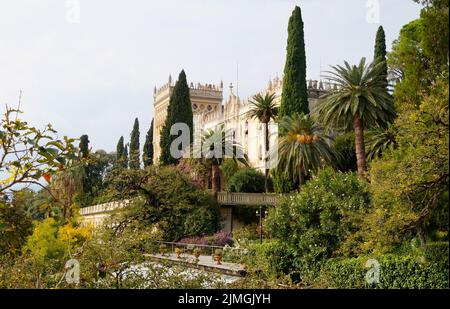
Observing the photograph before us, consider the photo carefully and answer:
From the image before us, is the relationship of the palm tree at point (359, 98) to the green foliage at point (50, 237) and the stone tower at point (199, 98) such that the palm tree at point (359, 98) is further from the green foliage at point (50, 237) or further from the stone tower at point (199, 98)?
the stone tower at point (199, 98)

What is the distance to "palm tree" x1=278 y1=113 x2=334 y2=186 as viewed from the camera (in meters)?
31.3

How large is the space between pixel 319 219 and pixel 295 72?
55.0ft

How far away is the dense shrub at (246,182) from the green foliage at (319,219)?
1996 cm

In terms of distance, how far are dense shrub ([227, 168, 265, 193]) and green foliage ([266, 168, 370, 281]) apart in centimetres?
1996

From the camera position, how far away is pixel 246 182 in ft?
136

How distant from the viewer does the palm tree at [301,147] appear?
1233 inches

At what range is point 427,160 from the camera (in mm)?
13000

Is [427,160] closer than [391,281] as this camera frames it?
Yes

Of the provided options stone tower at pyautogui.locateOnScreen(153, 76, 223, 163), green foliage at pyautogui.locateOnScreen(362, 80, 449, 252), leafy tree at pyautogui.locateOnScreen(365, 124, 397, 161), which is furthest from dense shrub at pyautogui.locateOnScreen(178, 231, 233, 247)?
stone tower at pyautogui.locateOnScreen(153, 76, 223, 163)

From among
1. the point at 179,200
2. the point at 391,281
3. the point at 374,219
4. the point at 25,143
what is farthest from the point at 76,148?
the point at 179,200

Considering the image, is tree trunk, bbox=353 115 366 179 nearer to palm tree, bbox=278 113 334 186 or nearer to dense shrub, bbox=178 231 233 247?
palm tree, bbox=278 113 334 186

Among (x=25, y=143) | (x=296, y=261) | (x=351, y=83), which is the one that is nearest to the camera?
(x=25, y=143)
